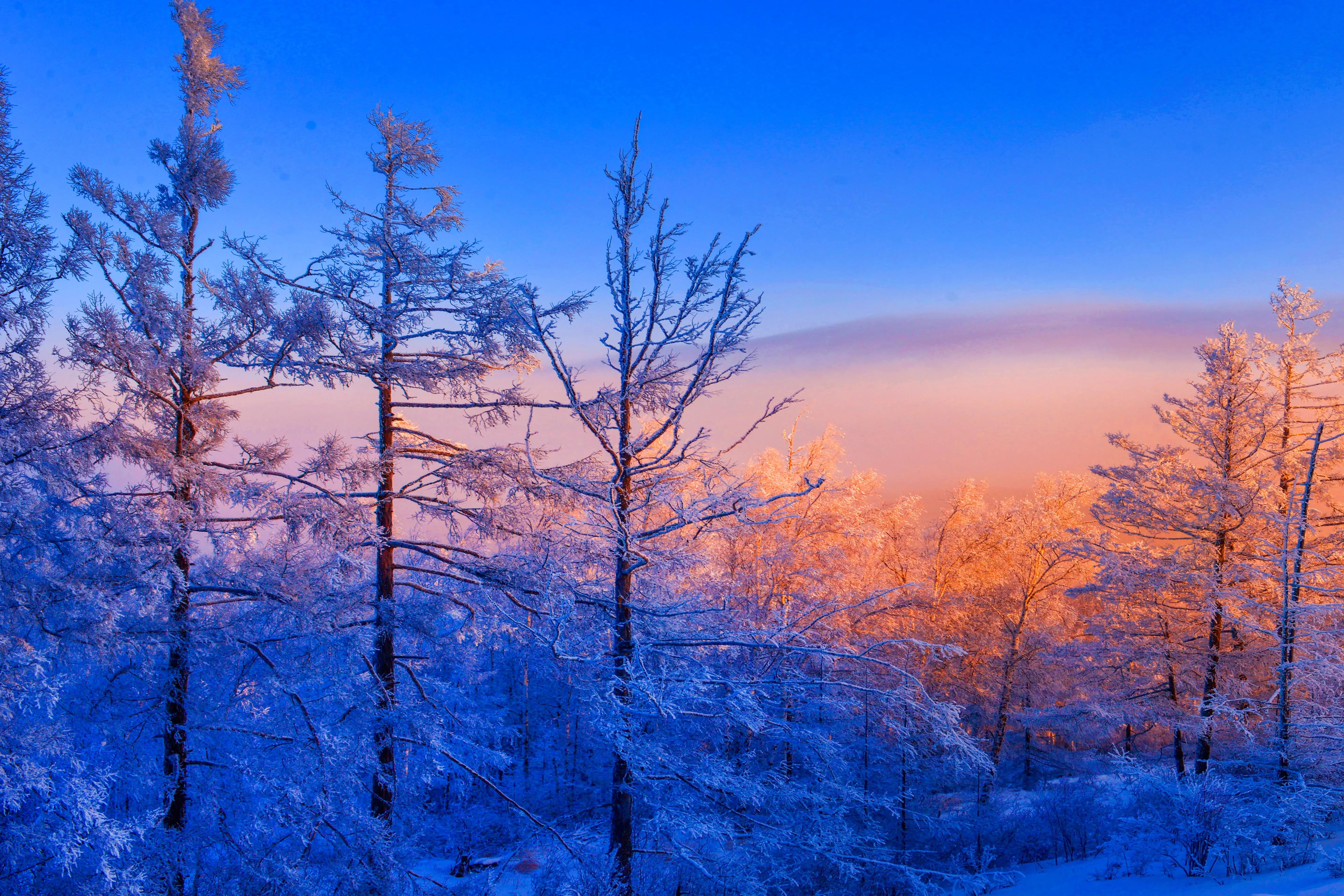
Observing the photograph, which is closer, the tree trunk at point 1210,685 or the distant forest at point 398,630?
the distant forest at point 398,630

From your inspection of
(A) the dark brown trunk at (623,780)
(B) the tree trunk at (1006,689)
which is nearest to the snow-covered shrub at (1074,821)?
(B) the tree trunk at (1006,689)

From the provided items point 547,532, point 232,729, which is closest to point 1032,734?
point 547,532

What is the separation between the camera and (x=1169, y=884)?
310 inches


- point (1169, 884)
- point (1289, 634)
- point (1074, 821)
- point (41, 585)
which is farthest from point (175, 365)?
point (1074, 821)

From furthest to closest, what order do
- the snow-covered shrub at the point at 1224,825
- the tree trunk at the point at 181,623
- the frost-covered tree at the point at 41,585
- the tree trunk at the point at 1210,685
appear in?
the tree trunk at the point at 1210,685
the snow-covered shrub at the point at 1224,825
the tree trunk at the point at 181,623
the frost-covered tree at the point at 41,585

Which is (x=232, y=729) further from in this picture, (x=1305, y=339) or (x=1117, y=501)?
(x=1305, y=339)

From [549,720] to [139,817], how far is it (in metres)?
19.1

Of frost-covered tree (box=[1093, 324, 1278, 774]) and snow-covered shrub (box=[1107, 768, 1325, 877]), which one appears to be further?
frost-covered tree (box=[1093, 324, 1278, 774])

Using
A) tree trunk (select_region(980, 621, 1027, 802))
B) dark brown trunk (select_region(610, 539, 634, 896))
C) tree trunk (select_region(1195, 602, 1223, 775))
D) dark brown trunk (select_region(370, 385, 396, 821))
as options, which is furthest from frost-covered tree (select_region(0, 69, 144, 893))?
tree trunk (select_region(980, 621, 1027, 802))

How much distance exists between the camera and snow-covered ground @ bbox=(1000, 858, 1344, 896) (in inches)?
243

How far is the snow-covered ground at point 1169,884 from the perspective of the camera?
6.18 m

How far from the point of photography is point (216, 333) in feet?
23.5

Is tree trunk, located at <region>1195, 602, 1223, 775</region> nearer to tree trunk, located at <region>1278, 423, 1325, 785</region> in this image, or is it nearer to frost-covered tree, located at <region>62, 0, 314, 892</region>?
tree trunk, located at <region>1278, 423, 1325, 785</region>

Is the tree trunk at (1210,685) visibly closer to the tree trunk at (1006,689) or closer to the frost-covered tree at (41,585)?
the tree trunk at (1006,689)
